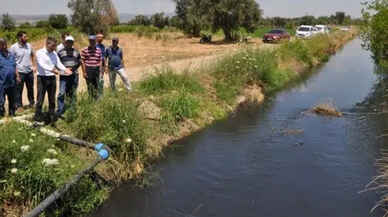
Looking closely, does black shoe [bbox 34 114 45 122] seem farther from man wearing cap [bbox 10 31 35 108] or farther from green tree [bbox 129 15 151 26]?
green tree [bbox 129 15 151 26]

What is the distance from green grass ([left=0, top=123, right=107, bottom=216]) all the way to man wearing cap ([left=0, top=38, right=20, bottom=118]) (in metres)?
2.47

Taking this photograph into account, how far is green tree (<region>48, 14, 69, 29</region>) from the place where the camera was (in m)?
52.4

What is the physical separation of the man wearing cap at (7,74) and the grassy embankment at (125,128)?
144cm

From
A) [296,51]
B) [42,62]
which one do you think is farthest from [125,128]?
[296,51]

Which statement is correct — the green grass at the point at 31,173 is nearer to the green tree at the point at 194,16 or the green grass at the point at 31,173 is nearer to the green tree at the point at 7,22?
the green tree at the point at 194,16

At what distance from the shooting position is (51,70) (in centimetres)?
832

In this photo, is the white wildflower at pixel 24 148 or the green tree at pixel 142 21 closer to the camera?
the white wildflower at pixel 24 148

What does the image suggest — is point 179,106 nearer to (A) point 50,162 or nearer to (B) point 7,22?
(A) point 50,162

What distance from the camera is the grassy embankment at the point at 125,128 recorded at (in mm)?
6324

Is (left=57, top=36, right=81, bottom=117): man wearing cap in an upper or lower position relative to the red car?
lower

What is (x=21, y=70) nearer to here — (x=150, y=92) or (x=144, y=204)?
(x=150, y=92)

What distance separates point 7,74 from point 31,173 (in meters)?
3.52

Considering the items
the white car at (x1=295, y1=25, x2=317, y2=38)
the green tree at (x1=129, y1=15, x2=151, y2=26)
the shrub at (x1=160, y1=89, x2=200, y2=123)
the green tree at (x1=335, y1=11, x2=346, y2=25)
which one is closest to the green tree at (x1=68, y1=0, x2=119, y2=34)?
the white car at (x1=295, y1=25, x2=317, y2=38)

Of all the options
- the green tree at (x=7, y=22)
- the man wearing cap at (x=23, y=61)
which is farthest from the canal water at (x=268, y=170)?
the green tree at (x=7, y=22)
